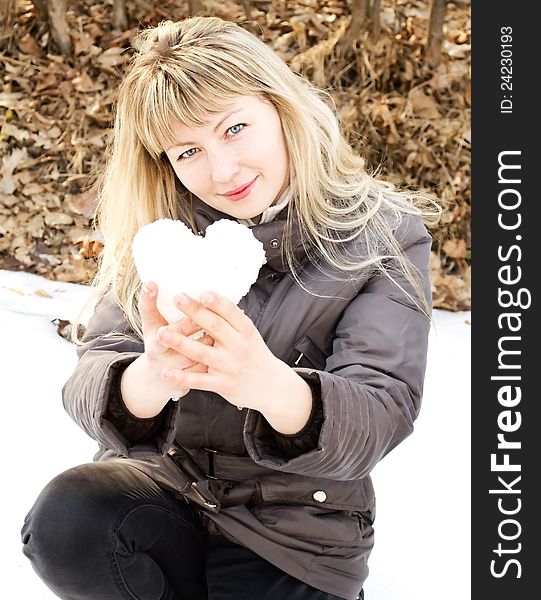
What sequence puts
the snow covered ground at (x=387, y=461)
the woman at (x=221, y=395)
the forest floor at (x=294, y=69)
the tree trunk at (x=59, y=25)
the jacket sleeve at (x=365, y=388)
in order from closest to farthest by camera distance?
the jacket sleeve at (x=365, y=388) < the woman at (x=221, y=395) < the snow covered ground at (x=387, y=461) < the forest floor at (x=294, y=69) < the tree trunk at (x=59, y=25)

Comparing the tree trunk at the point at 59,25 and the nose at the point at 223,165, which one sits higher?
the tree trunk at the point at 59,25

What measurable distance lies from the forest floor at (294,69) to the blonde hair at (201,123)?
1.78 m

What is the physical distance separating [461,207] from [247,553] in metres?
2.29

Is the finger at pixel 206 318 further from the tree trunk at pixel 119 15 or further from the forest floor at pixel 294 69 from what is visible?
the tree trunk at pixel 119 15

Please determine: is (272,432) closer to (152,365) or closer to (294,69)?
(152,365)

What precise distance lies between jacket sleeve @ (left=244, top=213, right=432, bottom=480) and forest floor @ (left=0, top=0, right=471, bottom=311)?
1.94 m

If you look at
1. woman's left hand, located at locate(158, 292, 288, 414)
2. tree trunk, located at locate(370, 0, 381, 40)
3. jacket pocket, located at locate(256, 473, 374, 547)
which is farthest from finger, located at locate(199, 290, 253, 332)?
tree trunk, located at locate(370, 0, 381, 40)

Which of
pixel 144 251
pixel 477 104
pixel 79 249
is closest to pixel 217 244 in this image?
pixel 144 251

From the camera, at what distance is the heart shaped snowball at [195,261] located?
1.01 metres

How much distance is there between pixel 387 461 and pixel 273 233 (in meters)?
0.87

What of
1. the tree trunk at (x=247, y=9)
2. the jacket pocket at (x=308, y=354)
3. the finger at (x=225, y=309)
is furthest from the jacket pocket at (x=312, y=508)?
the tree trunk at (x=247, y=9)

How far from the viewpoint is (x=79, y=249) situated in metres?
3.21

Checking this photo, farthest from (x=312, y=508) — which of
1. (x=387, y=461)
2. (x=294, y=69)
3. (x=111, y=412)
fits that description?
(x=294, y=69)

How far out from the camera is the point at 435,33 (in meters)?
3.37
